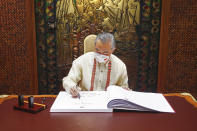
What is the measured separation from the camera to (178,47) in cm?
318

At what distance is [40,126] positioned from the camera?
113 cm

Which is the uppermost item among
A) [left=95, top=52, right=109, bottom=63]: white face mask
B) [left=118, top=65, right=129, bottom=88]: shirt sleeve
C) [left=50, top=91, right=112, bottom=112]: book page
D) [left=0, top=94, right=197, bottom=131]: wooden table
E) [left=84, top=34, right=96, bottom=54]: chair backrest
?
[left=84, top=34, right=96, bottom=54]: chair backrest

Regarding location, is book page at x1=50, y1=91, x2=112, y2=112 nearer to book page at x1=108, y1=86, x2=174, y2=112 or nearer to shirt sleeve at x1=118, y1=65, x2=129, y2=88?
book page at x1=108, y1=86, x2=174, y2=112

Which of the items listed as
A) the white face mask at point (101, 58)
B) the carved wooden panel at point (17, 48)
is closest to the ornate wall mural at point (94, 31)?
the carved wooden panel at point (17, 48)

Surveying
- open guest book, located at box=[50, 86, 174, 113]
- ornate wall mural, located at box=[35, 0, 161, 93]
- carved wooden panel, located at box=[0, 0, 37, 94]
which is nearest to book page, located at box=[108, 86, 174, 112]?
open guest book, located at box=[50, 86, 174, 113]

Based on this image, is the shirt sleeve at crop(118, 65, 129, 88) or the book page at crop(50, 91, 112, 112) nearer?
the book page at crop(50, 91, 112, 112)

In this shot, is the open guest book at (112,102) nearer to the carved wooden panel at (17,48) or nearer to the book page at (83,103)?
the book page at (83,103)

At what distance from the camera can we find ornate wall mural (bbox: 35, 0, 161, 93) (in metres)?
3.29

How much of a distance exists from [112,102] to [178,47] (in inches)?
86.7

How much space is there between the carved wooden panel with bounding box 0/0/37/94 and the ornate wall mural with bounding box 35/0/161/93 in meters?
0.19

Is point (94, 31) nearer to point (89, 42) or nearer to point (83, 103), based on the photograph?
point (89, 42)

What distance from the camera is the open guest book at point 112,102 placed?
1.31 metres

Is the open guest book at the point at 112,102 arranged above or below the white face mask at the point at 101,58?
below

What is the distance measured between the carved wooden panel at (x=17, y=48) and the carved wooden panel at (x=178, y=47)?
6.25ft
